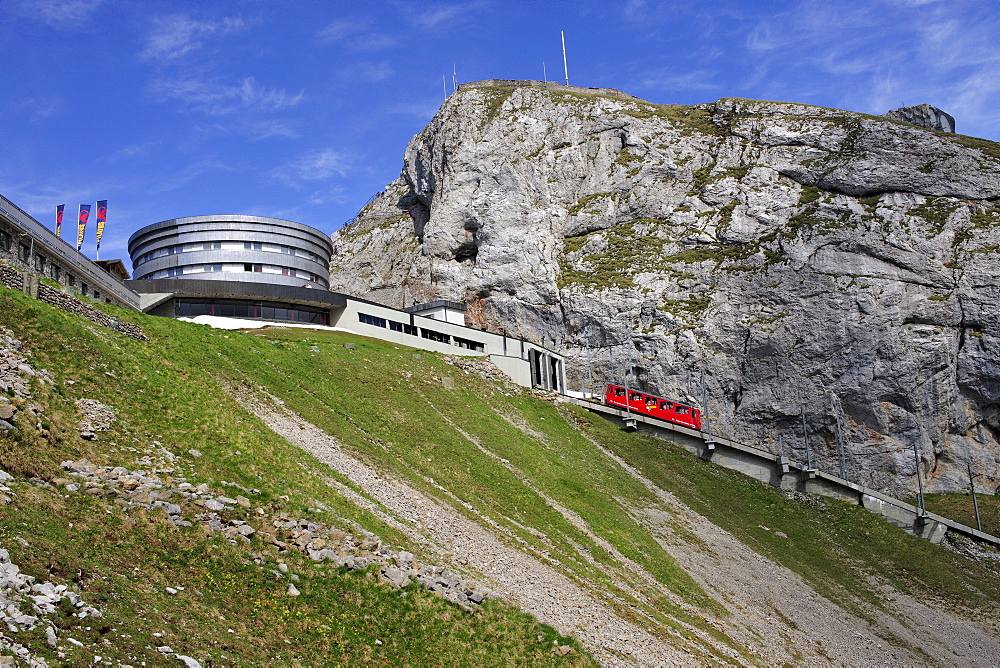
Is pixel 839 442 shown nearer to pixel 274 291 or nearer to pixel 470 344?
pixel 470 344

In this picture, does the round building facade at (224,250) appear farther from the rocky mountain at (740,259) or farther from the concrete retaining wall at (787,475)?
the concrete retaining wall at (787,475)

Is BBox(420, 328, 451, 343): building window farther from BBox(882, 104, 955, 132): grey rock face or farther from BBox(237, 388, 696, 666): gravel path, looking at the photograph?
BBox(882, 104, 955, 132): grey rock face

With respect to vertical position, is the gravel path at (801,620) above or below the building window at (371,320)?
below

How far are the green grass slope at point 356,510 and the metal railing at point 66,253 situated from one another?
29.9 feet

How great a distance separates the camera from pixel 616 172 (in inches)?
4289

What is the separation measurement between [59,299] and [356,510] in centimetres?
2076

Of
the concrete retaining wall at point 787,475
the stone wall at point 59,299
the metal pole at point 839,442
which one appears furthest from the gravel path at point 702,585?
the metal pole at point 839,442

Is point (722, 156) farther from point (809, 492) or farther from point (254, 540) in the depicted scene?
point (254, 540)

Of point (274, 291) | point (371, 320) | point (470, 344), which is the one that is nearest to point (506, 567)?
point (274, 291)

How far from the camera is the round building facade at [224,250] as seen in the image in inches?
3159

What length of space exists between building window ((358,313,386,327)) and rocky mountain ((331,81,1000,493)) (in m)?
24.5

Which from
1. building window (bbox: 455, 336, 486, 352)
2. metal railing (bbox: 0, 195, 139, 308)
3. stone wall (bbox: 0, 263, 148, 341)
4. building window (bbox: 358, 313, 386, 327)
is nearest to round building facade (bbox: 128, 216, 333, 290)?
building window (bbox: 358, 313, 386, 327)

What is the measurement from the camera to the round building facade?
263 ft

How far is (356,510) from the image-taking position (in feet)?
85.9
